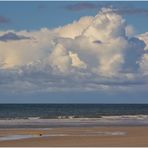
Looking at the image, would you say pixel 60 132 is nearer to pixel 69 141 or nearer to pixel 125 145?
pixel 69 141

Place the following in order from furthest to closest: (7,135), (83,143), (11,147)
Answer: (7,135) < (83,143) < (11,147)

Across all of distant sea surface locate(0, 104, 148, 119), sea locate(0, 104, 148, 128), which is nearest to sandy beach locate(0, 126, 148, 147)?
sea locate(0, 104, 148, 128)

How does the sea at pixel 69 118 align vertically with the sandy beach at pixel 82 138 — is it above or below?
above

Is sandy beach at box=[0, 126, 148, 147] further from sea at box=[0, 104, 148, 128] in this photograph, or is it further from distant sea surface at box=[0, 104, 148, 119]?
distant sea surface at box=[0, 104, 148, 119]

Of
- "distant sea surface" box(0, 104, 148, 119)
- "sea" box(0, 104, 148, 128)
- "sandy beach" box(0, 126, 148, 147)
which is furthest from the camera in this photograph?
"distant sea surface" box(0, 104, 148, 119)

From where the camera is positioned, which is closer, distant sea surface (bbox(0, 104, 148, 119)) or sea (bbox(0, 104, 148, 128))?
sea (bbox(0, 104, 148, 128))

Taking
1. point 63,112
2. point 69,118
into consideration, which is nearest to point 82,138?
point 69,118

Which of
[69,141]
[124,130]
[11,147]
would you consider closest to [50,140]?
[69,141]

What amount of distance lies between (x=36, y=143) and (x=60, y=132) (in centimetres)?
600

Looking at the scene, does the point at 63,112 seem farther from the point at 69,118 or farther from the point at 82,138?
the point at 82,138

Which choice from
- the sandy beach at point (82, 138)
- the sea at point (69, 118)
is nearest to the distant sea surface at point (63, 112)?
the sea at point (69, 118)

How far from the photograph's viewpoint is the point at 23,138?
2759 cm

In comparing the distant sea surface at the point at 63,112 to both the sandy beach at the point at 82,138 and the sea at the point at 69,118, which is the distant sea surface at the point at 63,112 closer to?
the sea at the point at 69,118

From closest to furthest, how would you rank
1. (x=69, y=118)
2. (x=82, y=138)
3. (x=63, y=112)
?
(x=82, y=138), (x=69, y=118), (x=63, y=112)
